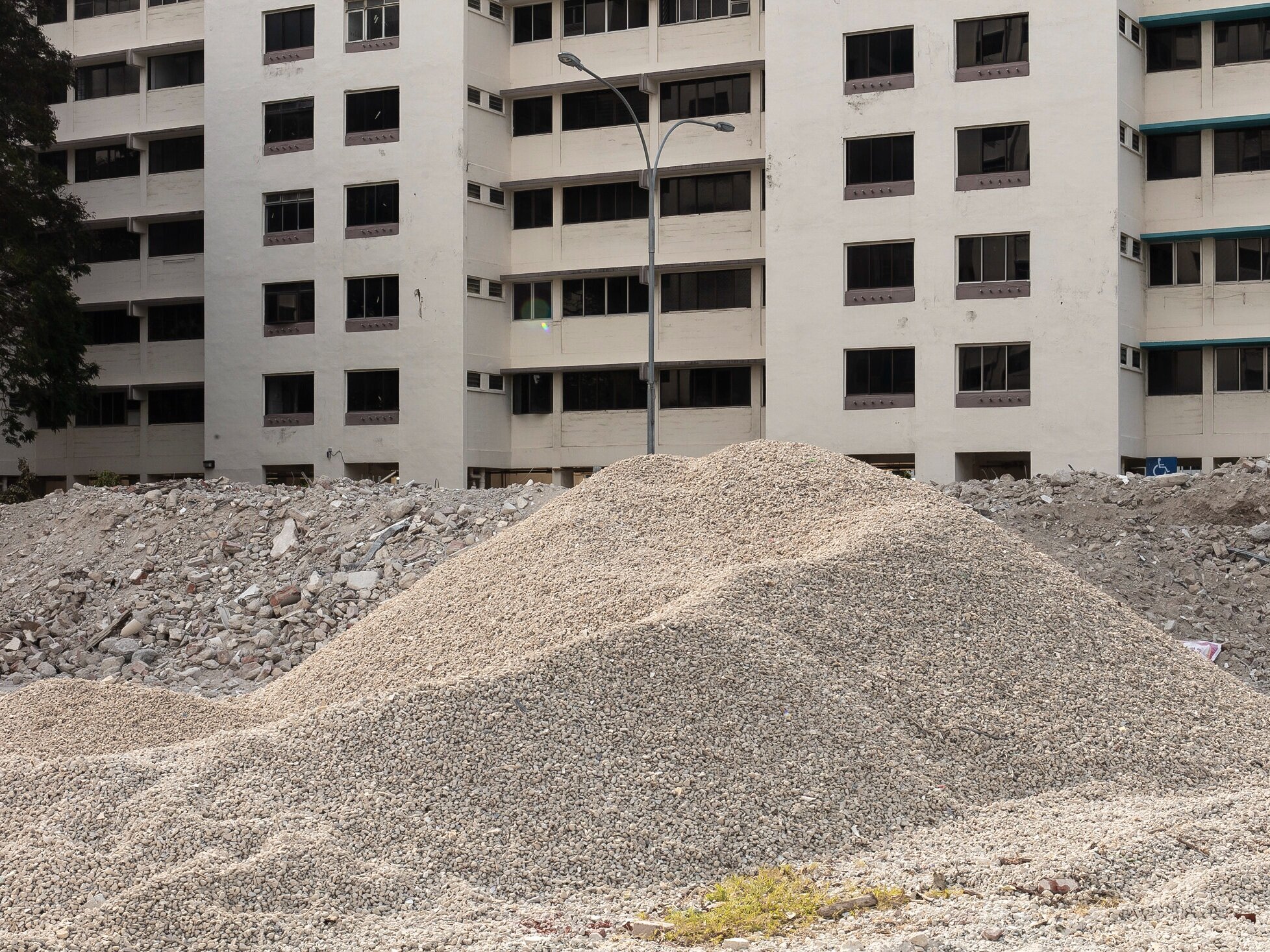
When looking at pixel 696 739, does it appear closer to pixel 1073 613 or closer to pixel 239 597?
pixel 1073 613

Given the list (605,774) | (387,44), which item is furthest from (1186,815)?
(387,44)

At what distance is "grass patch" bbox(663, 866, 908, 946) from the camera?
593cm

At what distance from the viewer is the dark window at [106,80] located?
135 ft

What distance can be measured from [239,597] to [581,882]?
34.8 feet

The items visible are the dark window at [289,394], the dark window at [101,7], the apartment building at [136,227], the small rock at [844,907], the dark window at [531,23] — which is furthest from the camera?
the dark window at [101,7]

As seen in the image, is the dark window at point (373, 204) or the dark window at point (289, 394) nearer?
the dark window at point (373, 204)

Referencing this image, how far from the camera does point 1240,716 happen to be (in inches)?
362

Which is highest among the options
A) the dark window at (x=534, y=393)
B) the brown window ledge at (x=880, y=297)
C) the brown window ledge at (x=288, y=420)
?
the brown window ledge at (x=880, y=297)

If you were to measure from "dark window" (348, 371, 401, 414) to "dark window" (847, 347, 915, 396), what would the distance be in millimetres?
12175

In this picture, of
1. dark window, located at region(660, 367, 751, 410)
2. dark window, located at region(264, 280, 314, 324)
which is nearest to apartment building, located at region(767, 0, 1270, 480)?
dark window, located at region(660, 367, 751, 410)

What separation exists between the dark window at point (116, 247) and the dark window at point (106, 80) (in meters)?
4.11

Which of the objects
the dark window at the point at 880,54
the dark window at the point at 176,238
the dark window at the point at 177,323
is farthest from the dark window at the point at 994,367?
the dark window at the point at 176,238

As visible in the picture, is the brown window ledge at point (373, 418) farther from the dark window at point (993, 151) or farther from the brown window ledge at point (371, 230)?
the dark window at point (993, 151)

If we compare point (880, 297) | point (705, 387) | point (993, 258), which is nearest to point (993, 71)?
point (993, 258)
